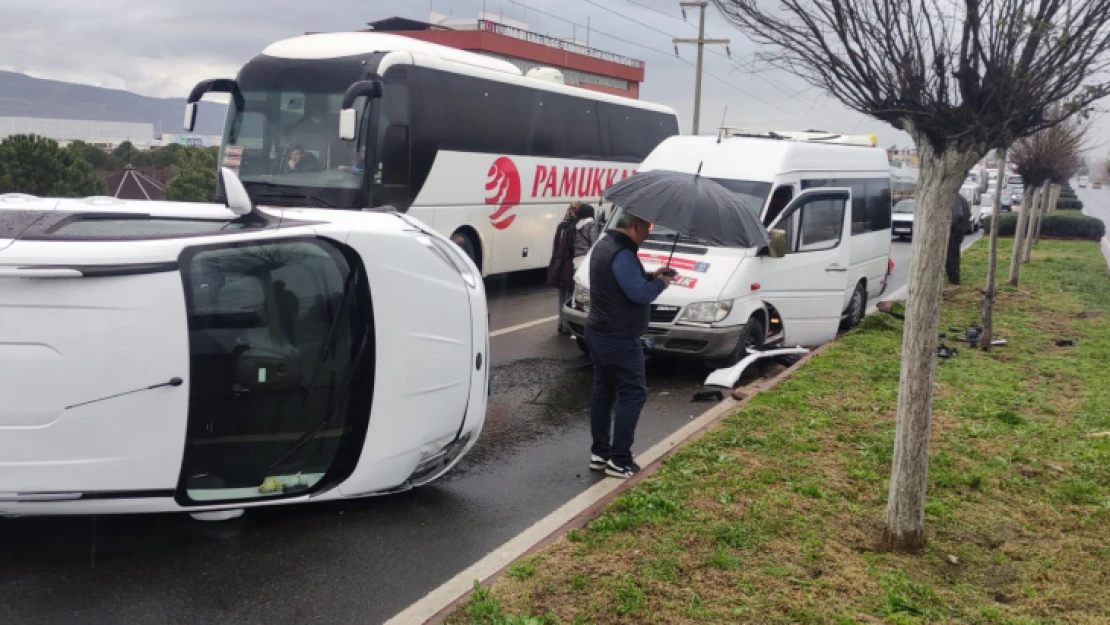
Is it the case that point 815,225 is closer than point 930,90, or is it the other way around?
point 930,90

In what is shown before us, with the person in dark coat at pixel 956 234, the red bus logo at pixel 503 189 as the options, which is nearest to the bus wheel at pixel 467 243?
the red bus logo at pixel 503 189

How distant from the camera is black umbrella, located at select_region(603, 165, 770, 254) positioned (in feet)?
20.2

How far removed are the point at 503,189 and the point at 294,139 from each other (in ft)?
12.9

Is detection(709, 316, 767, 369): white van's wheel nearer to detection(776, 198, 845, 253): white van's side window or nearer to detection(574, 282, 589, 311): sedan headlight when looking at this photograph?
detection(776, 198, 845, 253): white van's side window

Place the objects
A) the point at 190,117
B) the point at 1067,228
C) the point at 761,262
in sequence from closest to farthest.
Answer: the point at 761,262, the point at 190,117, the point at 1067,228

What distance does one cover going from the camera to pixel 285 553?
4.93 meters

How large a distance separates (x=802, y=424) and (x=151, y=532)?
457 cm

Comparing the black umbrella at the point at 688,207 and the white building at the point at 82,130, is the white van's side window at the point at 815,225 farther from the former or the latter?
the white building at the point at 82,130

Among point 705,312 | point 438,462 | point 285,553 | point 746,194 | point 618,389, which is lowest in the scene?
point 285,553

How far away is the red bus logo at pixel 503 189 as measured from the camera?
15281mm

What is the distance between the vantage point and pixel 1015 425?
292 inches

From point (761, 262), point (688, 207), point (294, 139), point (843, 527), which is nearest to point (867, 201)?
point (761, 262)

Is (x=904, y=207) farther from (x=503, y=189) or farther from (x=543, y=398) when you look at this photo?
(x=543, y=398)

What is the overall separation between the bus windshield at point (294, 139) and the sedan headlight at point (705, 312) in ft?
17.4
